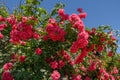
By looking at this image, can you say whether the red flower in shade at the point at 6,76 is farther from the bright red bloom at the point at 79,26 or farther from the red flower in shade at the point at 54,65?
the bright red bloom at the point at 79,26

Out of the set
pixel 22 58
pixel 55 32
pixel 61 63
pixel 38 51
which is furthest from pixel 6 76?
pixel 55 32

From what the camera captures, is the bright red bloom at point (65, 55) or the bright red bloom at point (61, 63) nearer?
the bright red bloom at point (61, 63)

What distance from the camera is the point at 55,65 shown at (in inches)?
226

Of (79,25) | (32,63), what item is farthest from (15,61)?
(79,25)

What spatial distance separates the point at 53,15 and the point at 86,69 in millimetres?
1396

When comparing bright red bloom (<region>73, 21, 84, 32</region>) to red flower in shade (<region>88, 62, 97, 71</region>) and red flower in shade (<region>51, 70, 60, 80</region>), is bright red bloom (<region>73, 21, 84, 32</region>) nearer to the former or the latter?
red flower in shade (<region>51, 70, 60, 80</region>)

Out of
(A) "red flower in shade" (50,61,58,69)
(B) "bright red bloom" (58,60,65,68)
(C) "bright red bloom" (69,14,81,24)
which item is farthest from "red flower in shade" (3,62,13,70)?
(C) "bright red bloom" (69,14,81,24)

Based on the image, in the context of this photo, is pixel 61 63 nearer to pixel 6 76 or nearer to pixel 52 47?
pixel 52 47

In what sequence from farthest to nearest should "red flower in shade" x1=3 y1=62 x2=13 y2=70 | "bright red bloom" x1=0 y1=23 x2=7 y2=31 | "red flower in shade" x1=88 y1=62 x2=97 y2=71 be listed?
"bright red bloom" x1=0 y1=23 x2=7 y2=31, "red flower in shade" x1=88 y1=62 x2=97 y2=71, "red flower in shade" x1=3 y1=62 x2=13 y2=70

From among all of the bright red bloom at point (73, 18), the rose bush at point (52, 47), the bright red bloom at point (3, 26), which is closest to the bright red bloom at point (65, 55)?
the rose bush at point (52, 47)

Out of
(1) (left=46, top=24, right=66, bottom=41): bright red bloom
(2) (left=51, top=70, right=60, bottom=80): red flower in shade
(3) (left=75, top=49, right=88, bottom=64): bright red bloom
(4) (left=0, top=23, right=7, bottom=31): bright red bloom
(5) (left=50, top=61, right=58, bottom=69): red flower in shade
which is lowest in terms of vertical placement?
(2) (left=51, top=70, right=60, bottom=80): red flower in shade

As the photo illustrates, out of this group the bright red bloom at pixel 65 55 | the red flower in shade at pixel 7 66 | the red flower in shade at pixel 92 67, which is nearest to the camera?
the red flower in shade at pixel 7 66

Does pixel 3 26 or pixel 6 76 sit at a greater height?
pixel 3 26

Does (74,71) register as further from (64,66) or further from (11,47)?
(11,47)
